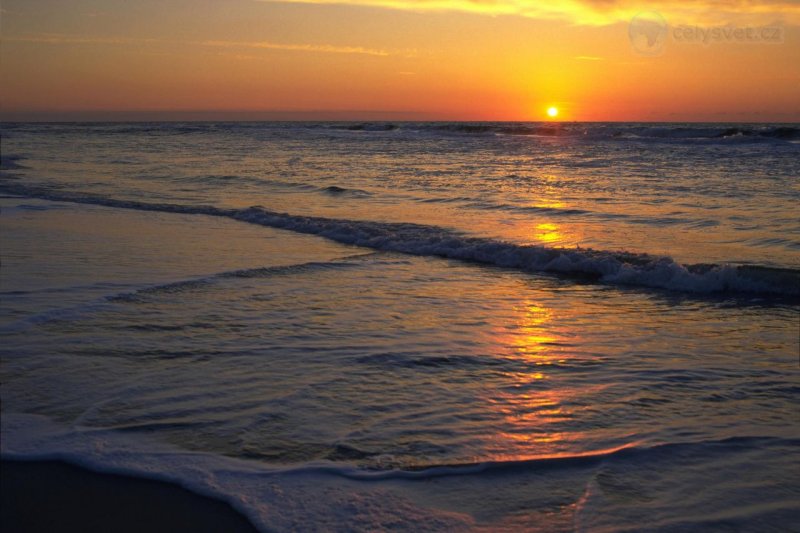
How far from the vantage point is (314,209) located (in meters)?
14.8

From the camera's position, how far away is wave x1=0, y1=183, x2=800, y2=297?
8180 mm

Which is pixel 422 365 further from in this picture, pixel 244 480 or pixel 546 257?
pixel 546 257

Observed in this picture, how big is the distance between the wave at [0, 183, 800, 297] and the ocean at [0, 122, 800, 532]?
0.03 metres

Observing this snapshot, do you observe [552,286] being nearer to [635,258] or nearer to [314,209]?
[635,258]

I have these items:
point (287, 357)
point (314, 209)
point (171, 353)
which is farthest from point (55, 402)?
point (314, 209)

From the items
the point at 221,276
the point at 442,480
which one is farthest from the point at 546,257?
the point at 442,480

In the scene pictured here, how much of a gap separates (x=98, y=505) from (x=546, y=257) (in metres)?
7.13

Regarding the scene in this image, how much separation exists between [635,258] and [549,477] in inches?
243

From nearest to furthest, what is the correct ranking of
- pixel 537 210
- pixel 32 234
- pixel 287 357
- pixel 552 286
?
1. pixel 287 357
2. pixel 552 286
3. pixel 32 234
4. pixel 537 210

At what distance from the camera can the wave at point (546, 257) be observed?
8.18 metres

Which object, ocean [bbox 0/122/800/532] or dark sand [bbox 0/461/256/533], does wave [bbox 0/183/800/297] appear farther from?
dark sand [bbox 0/461/256/533]

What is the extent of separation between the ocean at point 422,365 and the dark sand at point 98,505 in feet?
0.31

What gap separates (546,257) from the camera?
9.60 meters

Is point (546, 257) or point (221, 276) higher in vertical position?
point (546, 257)
